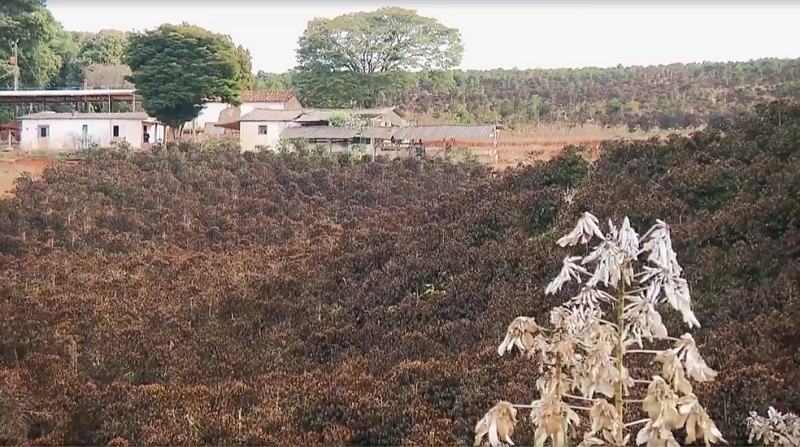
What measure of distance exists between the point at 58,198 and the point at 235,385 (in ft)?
34.5

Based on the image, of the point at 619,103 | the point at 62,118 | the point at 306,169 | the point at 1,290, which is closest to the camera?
the point at 1,290

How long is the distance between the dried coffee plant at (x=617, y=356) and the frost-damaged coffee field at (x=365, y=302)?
210 centimetres

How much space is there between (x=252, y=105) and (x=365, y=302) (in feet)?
76.6

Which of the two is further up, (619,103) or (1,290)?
(619,103)

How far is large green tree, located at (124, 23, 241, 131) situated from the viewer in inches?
922

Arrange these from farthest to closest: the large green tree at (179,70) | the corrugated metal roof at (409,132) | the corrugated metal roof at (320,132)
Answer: the large green tree at (179,70) → the corrugated metal roof at (320,132) → the corrugated metal roof at (409,132)

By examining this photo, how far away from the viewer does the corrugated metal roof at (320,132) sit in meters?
23.2

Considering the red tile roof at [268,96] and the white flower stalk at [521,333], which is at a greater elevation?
the red tile roof at [268,96]

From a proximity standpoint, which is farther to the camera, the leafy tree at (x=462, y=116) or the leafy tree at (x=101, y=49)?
the leafy tree at (x=101, y=49)

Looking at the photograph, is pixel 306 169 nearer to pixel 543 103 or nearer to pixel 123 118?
pixel 123 118

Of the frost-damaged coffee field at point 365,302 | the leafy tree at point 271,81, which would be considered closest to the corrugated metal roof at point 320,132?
the frost-damaged coffee field at point 365,302

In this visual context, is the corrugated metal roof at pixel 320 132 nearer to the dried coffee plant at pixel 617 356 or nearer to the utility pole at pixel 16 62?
the utility pole at pixel 16 62

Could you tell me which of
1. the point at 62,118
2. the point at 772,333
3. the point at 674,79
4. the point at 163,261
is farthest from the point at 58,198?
the point at 674,79

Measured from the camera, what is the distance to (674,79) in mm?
37125
